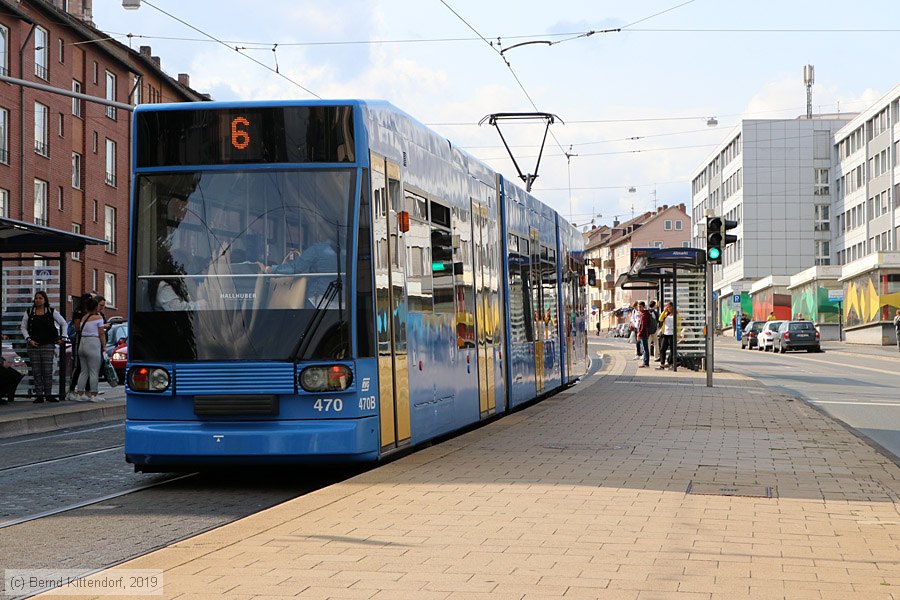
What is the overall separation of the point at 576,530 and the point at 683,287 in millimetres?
26489

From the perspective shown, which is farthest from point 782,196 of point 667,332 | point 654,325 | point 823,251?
point 667,332

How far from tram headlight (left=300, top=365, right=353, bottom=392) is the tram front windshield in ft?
0.34

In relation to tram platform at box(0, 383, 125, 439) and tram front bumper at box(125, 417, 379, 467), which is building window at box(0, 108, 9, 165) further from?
tram front bumper at box(125, 417, 379, 467)

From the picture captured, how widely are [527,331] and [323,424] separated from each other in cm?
886

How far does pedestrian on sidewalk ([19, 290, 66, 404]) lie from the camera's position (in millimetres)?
21016

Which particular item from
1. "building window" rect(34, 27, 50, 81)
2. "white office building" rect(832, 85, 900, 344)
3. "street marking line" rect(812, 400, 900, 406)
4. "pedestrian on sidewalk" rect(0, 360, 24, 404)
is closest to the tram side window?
"pedestrian on sidewalk" rect(0, 360, 24, 404)

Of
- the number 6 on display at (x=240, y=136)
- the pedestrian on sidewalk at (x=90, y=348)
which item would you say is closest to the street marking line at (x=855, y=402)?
the pedestrian on sidewalk at (x=90, y=348)

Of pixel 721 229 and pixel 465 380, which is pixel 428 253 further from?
pixel 721 229

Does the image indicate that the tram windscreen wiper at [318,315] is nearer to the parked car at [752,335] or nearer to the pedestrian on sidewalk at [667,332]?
the pedestrian on sidewalk at [667,332]

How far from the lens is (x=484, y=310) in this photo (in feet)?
49.9

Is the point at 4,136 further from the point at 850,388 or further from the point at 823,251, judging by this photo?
the point at 823,251

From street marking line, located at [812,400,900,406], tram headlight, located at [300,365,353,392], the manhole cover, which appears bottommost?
street marking line, located at [812,400,900,406]

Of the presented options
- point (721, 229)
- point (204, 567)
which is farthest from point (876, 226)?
point (204, 567)

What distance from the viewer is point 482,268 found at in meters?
15.2
